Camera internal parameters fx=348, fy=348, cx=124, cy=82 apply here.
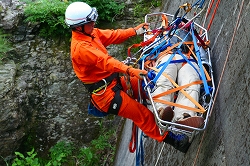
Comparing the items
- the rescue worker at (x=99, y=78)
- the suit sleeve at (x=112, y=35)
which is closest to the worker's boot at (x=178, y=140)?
the rescue worker at (x=99, y=78)

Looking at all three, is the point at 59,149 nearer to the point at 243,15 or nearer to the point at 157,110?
the point at 157,110

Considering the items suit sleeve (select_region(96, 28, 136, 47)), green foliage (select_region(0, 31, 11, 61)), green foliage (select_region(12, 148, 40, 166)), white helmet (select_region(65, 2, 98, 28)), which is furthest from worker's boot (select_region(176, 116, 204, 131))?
green foliage (select_region(0, 31, 11, 61))

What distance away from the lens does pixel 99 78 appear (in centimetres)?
385

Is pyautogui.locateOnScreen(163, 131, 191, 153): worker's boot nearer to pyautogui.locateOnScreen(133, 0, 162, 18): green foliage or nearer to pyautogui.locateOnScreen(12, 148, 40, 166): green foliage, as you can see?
pyautogui.locateOnScreen(12, 148, 40, 166): green foliage

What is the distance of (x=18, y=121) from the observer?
7.82 metres

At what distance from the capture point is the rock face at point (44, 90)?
821 cm

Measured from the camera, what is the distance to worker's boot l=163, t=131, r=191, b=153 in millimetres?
3586

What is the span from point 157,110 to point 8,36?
643 centimetres

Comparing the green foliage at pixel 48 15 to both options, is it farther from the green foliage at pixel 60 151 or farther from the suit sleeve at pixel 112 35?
the suit sleeve at pixel 112 35

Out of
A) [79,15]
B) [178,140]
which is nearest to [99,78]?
[79,15]

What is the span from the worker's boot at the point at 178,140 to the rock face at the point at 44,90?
4.79m

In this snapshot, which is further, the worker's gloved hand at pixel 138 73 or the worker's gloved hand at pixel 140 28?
the worker's gloved hand at pixel 140 28

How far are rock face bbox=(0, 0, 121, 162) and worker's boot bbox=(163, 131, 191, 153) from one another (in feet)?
15.7

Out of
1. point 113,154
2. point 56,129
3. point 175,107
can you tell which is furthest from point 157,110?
point 56,129
